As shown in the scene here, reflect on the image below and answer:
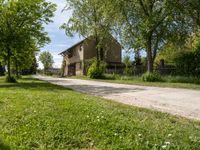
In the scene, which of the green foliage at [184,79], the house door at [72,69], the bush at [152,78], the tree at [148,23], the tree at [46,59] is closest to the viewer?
the green foliage at [184,79]

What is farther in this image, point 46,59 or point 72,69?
point 46,59

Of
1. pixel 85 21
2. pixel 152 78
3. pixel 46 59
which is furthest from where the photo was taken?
pixel 46 59

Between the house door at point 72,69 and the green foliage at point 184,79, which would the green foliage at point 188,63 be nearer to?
the green foliage at point 184,79

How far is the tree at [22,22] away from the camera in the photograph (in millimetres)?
29641

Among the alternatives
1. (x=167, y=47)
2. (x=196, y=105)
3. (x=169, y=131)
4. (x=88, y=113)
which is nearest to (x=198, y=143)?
(x=169, y=131)

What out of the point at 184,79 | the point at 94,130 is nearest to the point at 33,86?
the point at 184,79

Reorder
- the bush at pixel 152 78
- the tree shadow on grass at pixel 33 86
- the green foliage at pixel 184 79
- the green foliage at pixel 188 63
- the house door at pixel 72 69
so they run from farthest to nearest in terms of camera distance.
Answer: the house door at pixel 72 69, the bush at pixel 152 78, the green foliage at pixel 188 63, the green foliage at pixel 184 79, the tree shadow on grass at pixel 33 86

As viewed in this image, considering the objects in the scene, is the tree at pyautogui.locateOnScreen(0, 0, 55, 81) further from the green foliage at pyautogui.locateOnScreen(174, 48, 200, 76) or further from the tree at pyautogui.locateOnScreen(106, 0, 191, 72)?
the green foliage at pyautogui.locateOnScreen(174, 48, 200, 76)

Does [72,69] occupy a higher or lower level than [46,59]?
lower

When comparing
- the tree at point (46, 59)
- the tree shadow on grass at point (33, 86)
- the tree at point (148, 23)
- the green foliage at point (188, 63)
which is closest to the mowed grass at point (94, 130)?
the tree shadow on grass at point (33, 86)

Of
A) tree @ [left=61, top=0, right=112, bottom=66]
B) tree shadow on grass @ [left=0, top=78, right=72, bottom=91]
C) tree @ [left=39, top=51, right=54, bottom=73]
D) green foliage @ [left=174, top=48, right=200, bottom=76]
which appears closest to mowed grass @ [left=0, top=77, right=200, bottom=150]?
tree shadow on grass @ [left=0, top=78, right=72, bottom=91]

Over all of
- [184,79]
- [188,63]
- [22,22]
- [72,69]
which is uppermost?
[22,22]

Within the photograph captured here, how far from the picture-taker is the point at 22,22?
99.4ft

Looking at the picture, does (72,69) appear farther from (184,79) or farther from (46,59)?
(46,59)
